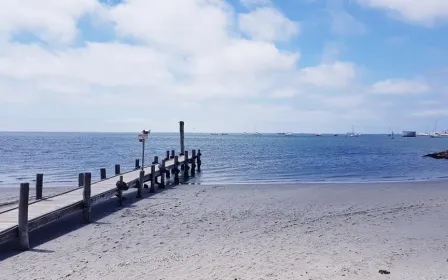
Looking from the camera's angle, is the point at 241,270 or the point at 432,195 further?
the point at 432,195

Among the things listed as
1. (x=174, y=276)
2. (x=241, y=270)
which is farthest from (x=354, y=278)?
(x=174, y=276)

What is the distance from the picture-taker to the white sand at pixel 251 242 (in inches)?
331

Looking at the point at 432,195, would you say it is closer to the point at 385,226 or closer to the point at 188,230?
the point at 385,226

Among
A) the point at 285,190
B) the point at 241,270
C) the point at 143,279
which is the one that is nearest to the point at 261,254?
the point at 241,270

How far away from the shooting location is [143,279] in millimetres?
7906

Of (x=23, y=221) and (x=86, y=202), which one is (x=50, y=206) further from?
(x=23, y=221)

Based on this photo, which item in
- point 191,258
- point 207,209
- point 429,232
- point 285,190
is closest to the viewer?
point 191,258

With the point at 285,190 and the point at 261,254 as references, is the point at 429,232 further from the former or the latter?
the point at 285,190

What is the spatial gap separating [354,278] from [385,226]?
546cm

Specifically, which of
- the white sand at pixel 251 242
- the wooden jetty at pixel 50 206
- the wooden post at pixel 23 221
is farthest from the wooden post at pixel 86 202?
the wooden post at pixel 23 221

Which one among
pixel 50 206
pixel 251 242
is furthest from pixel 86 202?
pixel 251 242

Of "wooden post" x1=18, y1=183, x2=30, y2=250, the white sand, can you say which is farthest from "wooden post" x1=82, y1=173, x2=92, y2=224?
"wooden post" x1=18, y1=183, x2=30, y2=250

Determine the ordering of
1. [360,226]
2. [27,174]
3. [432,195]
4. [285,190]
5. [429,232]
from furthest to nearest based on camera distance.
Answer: [27,174] < [285,190] < [432,195] < [360,226] < [429,232]

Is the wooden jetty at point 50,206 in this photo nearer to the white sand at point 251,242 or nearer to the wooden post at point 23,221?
→ the wooden post at point 23,221
